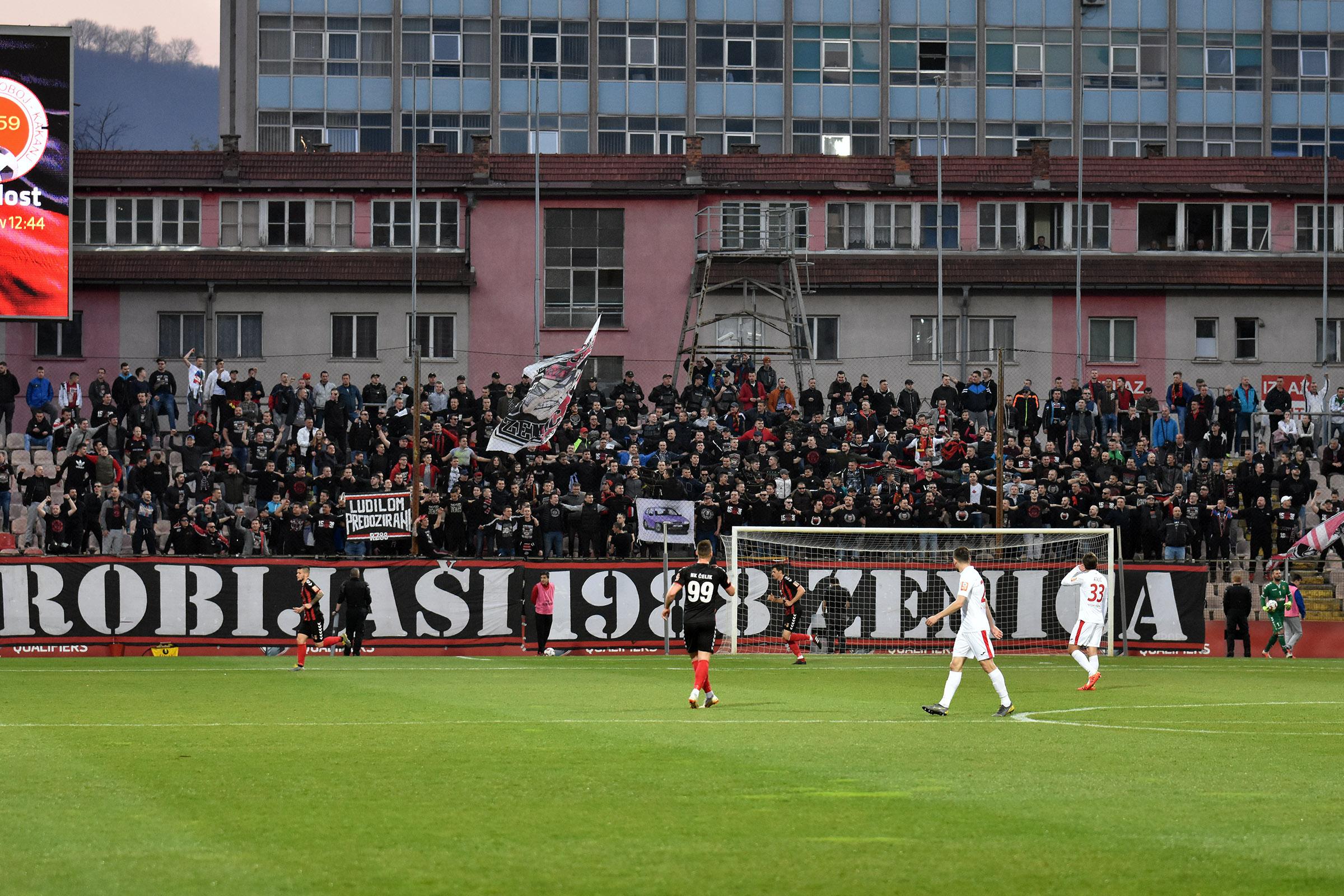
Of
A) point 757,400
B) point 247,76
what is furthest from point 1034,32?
point 757,400

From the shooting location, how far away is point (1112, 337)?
57500 millimetres

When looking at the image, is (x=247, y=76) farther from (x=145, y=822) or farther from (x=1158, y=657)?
(x=145, y=822)

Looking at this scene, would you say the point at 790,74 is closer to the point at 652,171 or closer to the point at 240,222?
the point at 652,171

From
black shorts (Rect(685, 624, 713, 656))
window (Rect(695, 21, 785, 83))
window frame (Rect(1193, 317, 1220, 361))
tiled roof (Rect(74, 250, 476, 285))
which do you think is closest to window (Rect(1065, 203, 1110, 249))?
window frame (Rect(1193, 317, 1220, 361))

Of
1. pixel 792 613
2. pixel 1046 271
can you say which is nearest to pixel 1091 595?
pixel 792 613

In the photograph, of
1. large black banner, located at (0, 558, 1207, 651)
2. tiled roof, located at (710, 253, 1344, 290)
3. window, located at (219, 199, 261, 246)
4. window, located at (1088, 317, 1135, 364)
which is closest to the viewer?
large black banner, located at (0, 558, 1207, 651)

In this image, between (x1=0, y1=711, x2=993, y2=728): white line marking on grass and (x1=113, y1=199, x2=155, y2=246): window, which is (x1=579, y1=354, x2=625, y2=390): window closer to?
(x1=113, y1=199, x2=155, y2=246): window

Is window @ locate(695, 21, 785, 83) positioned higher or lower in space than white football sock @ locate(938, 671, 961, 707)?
higher

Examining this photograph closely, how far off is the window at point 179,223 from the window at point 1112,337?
1170 inches

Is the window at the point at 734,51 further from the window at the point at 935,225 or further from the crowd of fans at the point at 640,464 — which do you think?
the crowd of fans at the point at 640,464

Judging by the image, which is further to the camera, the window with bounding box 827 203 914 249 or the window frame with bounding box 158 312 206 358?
the window with bounding box 827 203 914 249

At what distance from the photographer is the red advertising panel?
137ft

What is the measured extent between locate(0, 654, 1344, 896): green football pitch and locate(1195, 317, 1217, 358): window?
34749 millimetres

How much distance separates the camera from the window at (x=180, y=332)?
5569cm
